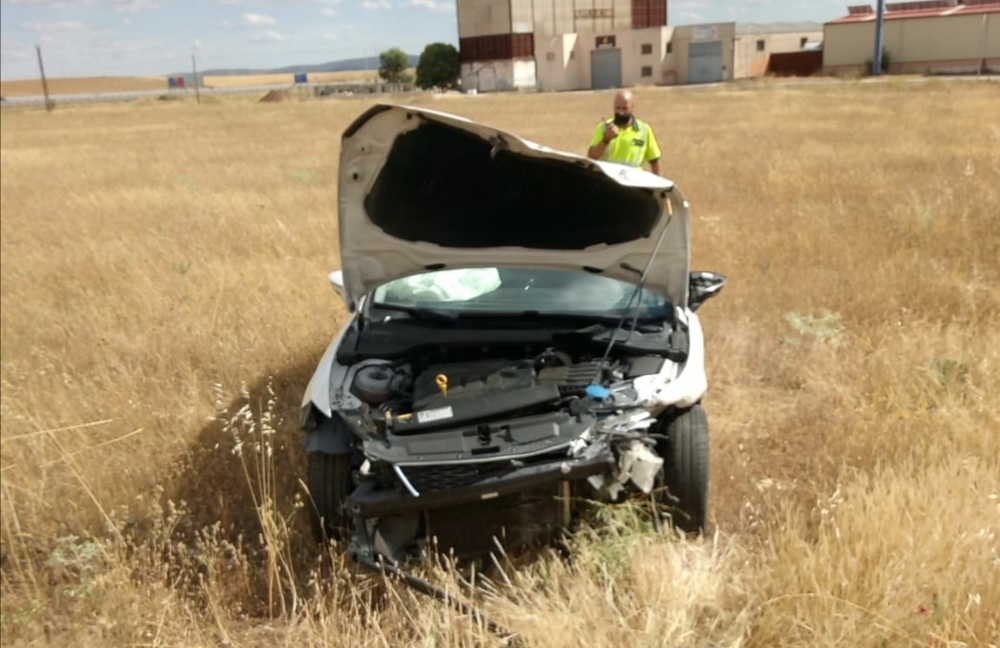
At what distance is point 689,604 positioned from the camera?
297 centimetres

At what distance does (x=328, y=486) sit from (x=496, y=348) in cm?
104

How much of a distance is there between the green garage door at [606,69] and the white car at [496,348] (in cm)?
4307

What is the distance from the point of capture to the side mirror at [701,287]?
449cm

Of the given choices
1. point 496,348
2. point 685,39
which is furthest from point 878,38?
point 685,39

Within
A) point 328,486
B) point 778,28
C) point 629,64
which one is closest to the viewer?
point 328,486

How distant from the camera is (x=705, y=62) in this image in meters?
50.0

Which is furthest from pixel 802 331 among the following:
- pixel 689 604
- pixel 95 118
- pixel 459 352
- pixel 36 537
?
pixel 95 118

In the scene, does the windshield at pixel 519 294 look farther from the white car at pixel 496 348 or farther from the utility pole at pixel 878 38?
the utility pole at pixel 878 38

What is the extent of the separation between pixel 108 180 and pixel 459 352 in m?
16.1

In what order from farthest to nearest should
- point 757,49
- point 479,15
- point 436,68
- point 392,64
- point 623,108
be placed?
point 392,64
point 436,68
point 757,49
point 623,108
point 479,15

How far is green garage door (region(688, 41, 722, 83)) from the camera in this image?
47.8 meters

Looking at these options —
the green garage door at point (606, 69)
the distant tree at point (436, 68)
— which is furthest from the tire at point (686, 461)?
the distant tree at point (436, 68)

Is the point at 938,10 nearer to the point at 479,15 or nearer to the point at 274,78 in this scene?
the point at 479,15

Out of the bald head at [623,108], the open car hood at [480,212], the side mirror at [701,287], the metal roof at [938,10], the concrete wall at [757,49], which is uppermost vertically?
the concrete wall at [757,49]
